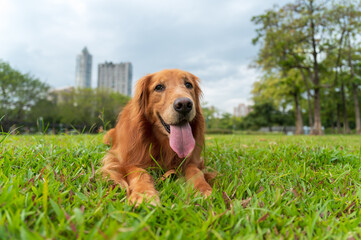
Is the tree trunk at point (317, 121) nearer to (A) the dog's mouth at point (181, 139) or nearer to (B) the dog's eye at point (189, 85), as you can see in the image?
(B) the dog's eye at point (189, 85)

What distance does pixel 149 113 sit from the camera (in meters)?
2.32

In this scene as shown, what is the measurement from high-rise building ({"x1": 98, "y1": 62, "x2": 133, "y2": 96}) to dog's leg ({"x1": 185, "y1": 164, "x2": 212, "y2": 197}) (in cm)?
8490

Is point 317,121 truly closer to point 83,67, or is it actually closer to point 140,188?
point 140,188

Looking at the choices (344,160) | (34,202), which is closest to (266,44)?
(344,160)

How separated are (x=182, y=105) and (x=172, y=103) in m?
0.11

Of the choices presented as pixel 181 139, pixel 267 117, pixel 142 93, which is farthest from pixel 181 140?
pixel 267 117

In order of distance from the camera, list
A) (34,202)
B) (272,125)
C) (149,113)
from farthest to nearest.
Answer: (272,125) → (149,113) → (34,202)

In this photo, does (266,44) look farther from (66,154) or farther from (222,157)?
(66,154)

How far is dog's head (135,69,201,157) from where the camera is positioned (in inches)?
78.3

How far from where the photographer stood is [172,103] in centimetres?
199

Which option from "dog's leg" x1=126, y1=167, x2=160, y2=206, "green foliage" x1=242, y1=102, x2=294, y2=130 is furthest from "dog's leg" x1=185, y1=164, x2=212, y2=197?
"green foliage" x1=242, y1=102, x2=294, y2=130

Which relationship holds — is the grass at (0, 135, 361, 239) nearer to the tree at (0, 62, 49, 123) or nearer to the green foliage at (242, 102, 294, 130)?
the tree at (0, 62, 49, 123)

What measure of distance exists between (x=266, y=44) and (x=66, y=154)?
18.0 meters

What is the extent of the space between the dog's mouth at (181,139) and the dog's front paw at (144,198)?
0.54 meters
